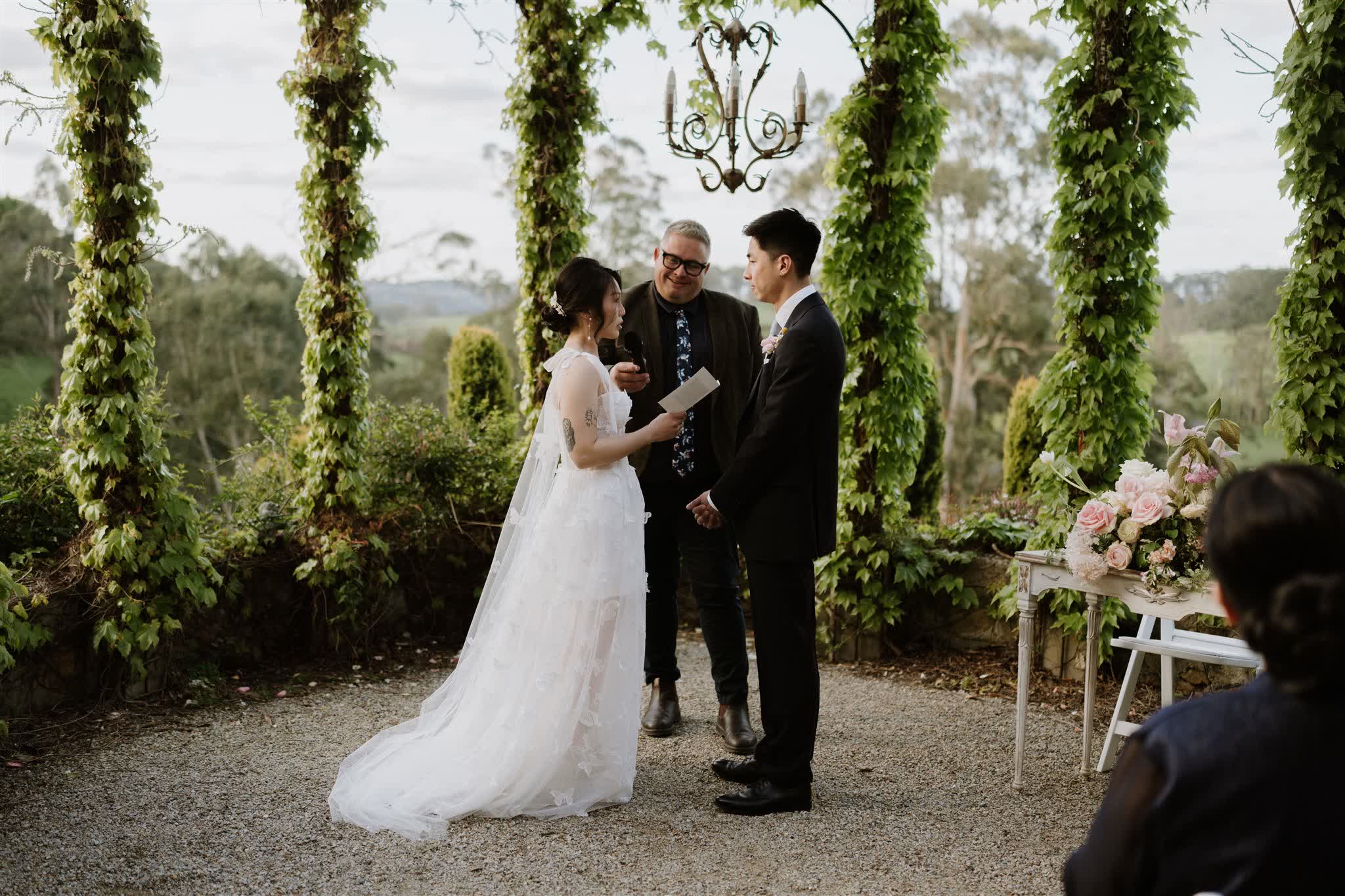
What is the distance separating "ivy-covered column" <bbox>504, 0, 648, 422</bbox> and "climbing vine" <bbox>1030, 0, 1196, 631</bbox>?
101 inches

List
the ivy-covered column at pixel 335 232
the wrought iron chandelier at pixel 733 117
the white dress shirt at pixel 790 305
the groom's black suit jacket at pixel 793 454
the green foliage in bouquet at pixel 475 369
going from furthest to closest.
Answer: the green foliage in bouquet at pixel 475 369
the ivy-covered column at pixel 335 232
the wrought iron chandelier at pixel 733 117
the white dress shirt at pixel 790 305
the groom's black suit jacket at pixel 793 454

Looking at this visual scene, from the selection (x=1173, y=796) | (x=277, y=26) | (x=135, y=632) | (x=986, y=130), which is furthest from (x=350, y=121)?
(x=986, y=130)

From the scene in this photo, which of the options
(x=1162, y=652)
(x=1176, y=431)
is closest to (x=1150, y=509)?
(x=1176, y=431)

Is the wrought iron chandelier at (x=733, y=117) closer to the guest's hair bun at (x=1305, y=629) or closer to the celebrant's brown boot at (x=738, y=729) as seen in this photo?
the celebrant's brown boot at (x=738, y=729)

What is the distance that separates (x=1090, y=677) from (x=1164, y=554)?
83cm

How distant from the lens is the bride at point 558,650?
3580 mm

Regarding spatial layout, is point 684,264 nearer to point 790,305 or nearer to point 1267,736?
point 790,305

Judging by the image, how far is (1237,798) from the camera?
1.26m

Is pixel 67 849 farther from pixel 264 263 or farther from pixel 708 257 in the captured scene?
pixel 264 263

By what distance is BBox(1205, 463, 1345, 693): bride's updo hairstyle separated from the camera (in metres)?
1.24

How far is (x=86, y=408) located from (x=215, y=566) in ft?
3.39

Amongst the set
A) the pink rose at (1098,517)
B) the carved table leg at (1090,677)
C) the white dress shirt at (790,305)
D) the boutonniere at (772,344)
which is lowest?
the carved table leg at (1090,677)

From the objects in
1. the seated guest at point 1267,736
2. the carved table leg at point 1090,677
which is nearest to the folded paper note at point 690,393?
the carved table leg at point 1090,677

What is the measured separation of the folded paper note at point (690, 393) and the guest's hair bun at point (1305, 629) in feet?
8.18
